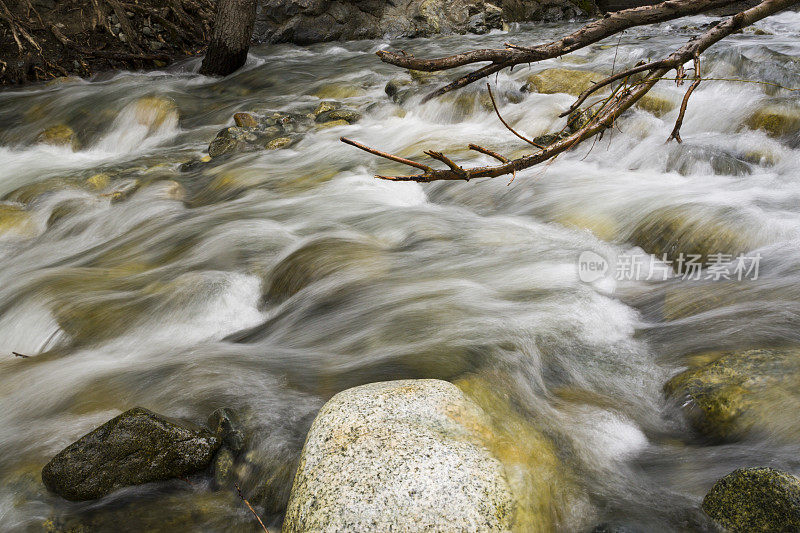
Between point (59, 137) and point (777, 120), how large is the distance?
8383 mm

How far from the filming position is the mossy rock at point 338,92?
29.5 feet

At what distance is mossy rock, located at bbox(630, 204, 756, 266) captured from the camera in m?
3.96

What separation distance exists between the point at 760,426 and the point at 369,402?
5.07ft

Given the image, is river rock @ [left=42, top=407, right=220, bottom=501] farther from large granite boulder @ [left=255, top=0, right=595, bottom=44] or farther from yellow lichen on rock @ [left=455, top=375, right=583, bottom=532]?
large granite boulder @ [left=255, top=0, right=595, bottom=44]

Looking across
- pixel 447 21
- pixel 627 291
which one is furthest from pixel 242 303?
pixel 447 21

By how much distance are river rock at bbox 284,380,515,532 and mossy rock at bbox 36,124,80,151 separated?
7.34m

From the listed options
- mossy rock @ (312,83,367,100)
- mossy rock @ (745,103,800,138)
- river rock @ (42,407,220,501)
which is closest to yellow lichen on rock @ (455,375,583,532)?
river rock @ (42,407,220,501)

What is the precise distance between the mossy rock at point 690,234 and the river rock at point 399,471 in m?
2.39

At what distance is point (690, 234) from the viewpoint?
162 inches

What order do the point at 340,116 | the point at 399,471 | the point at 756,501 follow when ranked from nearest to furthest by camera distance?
1. the point at 756,501
2. the point at 399,471
3. the point at 340,116

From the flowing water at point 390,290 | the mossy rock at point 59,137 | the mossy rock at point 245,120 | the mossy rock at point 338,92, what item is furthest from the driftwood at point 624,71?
the mossy rock at point 59,137

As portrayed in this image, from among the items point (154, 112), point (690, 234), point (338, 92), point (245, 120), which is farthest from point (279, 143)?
point (690, 234)

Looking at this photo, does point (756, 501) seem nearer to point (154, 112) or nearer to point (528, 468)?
point (528, 468)

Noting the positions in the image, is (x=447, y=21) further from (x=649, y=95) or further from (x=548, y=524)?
(x=548, y=524)
